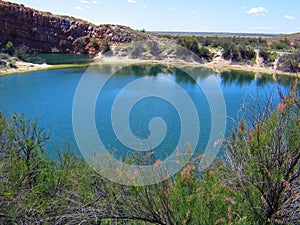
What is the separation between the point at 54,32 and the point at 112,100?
3741 cm

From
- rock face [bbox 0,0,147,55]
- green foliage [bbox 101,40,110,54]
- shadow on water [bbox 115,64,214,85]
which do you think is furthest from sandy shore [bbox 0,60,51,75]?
rock face [bbox 0,0,147,55]

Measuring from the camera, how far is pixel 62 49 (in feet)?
181

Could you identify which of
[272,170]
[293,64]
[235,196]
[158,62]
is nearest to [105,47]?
[158,62]

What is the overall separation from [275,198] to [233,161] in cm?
87

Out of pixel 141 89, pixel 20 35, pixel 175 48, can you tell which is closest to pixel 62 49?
pixel 20 35

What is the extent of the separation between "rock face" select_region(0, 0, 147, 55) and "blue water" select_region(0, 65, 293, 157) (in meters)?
15.9

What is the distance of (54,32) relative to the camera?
54812mm

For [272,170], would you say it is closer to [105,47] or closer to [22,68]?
[22,68]

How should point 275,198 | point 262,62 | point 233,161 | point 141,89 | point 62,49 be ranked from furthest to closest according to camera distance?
point 62,49 < point 262,62 < point 141,89 < point 233,161 < point 275,198

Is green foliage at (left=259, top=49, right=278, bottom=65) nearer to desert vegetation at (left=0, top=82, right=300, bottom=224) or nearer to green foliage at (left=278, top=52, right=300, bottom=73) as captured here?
green foliage at (left=278, top=52, right=300, bottom=73)

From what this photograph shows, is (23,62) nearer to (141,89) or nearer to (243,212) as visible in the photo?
(141,89)

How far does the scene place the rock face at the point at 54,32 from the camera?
49.9 m

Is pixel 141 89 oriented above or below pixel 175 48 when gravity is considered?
below

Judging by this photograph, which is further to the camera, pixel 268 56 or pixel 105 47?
pixel 105 47
